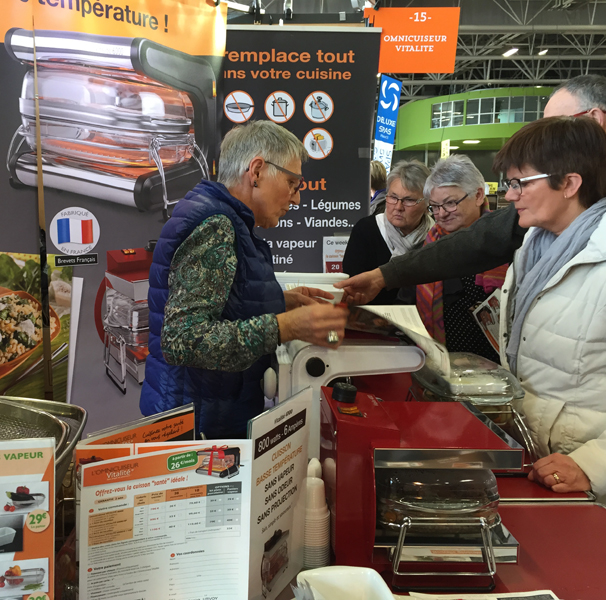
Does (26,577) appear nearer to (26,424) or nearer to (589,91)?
(26,424)

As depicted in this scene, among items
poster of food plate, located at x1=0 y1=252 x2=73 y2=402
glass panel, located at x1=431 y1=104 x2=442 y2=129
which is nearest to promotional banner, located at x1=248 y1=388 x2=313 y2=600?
poster of food plate, located at x1=0 y1=252 x2=73 y2=402

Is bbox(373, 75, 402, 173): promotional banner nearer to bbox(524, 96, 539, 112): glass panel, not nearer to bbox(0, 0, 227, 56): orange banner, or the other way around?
bbox(0, 0, 227, 56): orange banner

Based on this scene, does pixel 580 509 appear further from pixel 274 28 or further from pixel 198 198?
pixel 274 28

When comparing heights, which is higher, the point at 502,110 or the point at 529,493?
the point at 502,110

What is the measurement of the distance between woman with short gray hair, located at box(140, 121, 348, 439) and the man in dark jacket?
455mm

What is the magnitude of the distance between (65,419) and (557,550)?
1.06m

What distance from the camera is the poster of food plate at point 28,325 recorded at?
2721 mm

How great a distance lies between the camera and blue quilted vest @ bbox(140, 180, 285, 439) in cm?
150

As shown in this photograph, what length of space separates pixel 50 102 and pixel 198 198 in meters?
1.85

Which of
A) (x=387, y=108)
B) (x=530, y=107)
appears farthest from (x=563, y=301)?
(x=530, y=107)

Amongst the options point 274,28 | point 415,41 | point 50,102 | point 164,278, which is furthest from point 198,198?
point 415,41

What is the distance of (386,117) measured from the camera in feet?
25.6

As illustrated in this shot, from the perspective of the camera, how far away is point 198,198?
4.93 feet

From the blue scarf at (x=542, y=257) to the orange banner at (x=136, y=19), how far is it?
2.46 metres
